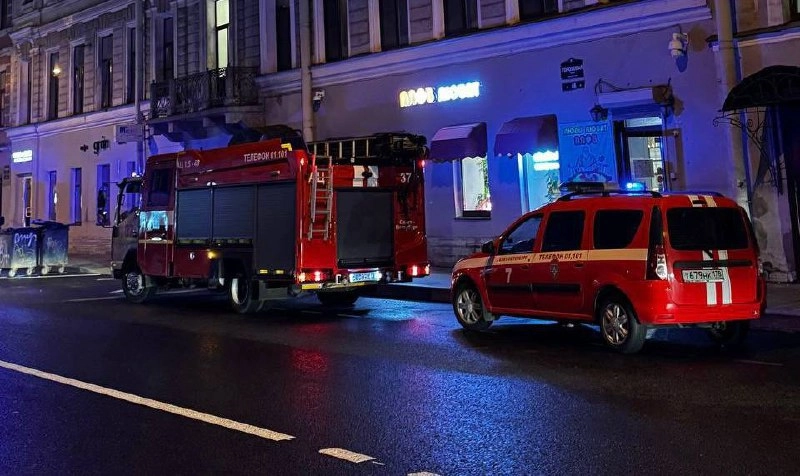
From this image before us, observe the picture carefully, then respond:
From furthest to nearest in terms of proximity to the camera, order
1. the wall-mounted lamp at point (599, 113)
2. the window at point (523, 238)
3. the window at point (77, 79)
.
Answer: the window at point (77, 79) → the wall-mounted lamp at point (599, 113) → the window at point (523, 238)

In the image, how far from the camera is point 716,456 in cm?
454

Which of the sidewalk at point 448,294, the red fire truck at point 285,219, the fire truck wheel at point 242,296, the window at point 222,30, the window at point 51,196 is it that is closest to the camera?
the sidewalk at point 448,294

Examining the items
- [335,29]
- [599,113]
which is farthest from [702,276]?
[335,29]

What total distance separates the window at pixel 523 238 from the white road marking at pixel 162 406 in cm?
477

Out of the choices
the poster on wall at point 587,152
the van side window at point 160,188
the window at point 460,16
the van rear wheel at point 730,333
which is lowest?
the van rear wheel at point 730,333

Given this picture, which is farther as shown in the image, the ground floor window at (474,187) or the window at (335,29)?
the window at (335,29)

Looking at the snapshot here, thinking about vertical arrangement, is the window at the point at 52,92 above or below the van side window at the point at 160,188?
above

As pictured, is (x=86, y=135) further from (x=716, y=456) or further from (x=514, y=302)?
(x=716, y=456)

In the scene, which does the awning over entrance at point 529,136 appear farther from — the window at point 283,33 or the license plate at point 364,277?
the window at point 283,33

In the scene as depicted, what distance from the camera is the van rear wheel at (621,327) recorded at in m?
7.75

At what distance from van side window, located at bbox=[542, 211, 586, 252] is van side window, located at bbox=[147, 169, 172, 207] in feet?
25.9

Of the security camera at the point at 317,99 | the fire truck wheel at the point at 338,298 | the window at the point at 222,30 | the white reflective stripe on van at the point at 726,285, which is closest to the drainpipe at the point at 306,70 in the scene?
the security camera at the point at 317,99

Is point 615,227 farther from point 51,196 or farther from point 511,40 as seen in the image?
point 51,196

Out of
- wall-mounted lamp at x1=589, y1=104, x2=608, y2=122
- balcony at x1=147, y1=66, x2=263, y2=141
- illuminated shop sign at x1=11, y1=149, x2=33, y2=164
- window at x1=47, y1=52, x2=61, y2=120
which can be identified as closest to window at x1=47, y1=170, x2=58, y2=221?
illuminated shop sign at x1=11, y1=149, x2=33, y2=164
